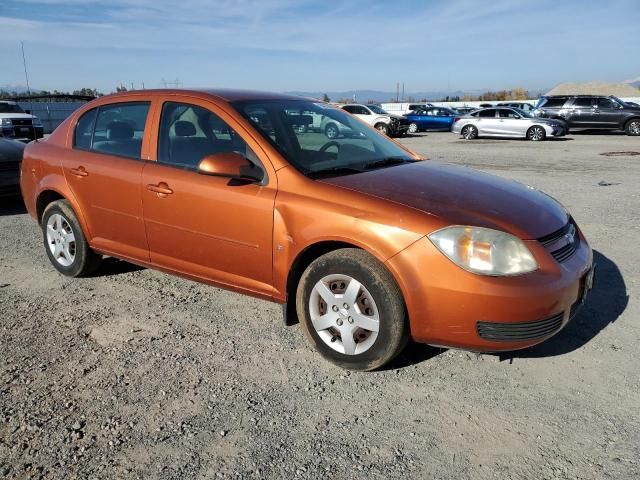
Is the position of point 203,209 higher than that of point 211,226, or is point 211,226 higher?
point 203,209

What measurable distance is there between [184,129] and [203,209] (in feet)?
2.32

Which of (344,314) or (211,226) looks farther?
(211,226)

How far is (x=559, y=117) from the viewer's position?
81.0 feet

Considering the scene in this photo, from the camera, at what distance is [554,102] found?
25188 millimetres

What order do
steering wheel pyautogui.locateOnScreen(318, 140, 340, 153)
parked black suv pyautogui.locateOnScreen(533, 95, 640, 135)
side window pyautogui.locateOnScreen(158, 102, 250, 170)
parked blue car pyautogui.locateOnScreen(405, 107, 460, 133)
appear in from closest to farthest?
side window pyautogui.locateOnScreen(158, 102, 250, 170)
steering wheel pyautogui.locateOnScreen(318, 140, 340, 153)
parked black suv pyautogui.locateOnScreen(533, 95, 640, 135)
parked blue car pyautogui.locateOnScreen(405, 107, 460, 133)

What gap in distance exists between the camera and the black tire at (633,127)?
75.6ft

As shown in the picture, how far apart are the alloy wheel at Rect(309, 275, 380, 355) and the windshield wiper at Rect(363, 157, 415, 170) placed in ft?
3.23

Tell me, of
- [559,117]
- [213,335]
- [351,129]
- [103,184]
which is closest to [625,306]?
[351,129]

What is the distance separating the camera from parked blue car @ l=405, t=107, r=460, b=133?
30.9 m

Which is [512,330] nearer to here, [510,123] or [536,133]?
[536,133]

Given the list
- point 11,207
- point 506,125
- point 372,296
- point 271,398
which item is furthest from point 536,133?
point 271,398

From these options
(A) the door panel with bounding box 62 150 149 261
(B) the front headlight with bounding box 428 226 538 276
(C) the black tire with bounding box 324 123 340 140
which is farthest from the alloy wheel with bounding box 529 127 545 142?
(B) the front headlight with bounding box 428 226 538 276

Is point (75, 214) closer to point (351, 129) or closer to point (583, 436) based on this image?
point (351, 129)

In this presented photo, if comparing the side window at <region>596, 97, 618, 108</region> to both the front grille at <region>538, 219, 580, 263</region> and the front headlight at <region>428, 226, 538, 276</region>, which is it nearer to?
the front grille at <region>538, 219, 580, 263</region>
